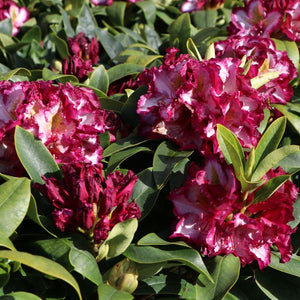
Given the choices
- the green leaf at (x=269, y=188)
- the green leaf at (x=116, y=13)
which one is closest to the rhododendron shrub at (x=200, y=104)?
the green leaf at (x=269, y=188)

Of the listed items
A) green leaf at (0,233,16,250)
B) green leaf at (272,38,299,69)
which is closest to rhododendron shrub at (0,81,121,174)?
green leaf at (0,233,16,250)

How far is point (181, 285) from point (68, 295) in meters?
0.27

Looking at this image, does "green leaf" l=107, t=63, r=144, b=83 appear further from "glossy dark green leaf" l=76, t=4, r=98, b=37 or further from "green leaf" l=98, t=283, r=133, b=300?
"green leaf" l=98, t=283, r=133, b=300

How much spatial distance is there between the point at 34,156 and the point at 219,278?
0.49 meters

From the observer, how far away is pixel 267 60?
145cm

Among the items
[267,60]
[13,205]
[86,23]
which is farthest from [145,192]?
[86,23]

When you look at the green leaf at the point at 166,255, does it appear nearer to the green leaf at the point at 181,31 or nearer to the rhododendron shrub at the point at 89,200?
the rhododendron shrub at the point at 89,200

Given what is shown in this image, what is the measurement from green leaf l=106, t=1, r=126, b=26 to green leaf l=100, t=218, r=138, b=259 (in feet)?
4.33

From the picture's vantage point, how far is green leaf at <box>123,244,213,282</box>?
3.39 feet

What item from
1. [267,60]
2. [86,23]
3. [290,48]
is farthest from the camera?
[86,23]

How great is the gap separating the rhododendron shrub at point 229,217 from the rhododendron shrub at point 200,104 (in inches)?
4.0

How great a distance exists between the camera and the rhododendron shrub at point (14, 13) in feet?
7.02

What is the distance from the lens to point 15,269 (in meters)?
1.02

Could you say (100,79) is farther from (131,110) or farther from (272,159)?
(272,159)
